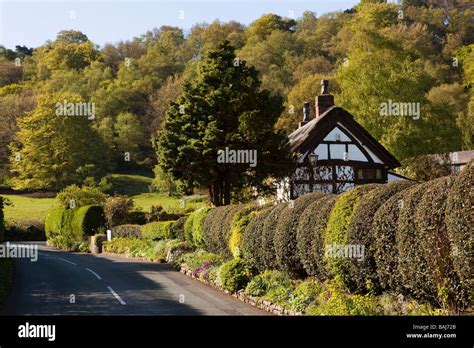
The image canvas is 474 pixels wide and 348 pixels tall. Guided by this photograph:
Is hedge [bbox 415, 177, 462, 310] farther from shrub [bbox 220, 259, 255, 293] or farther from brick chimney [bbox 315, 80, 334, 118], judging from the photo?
brick chimney [bbox 315, 80, 334, 118]

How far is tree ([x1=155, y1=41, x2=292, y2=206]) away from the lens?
29.9 meters

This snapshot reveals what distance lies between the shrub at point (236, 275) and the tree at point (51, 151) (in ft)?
193

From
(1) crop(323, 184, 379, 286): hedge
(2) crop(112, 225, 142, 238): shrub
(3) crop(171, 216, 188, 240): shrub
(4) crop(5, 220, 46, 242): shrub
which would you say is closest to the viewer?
(1) crop(323, 184, 379, 286): hedge

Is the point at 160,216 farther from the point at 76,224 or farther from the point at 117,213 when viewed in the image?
the point at 76,224

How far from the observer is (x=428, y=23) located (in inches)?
2776

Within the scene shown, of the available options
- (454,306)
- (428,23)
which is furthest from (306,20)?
(454,306)

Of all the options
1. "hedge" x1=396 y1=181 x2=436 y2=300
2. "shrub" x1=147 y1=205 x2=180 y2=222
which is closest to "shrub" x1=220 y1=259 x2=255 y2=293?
"hedge" x1=396 y1=181 x2=436 y2=300

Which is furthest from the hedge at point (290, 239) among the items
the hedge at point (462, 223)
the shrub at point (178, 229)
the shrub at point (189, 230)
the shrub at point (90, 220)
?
the shrub at point (90, 220)

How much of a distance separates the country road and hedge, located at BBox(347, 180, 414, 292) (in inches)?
112

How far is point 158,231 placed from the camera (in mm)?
35844

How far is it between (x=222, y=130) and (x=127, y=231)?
14.4 m

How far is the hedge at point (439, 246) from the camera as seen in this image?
32.1 feet

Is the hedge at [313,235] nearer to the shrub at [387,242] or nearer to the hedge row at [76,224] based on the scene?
the shrub at [387,242]
